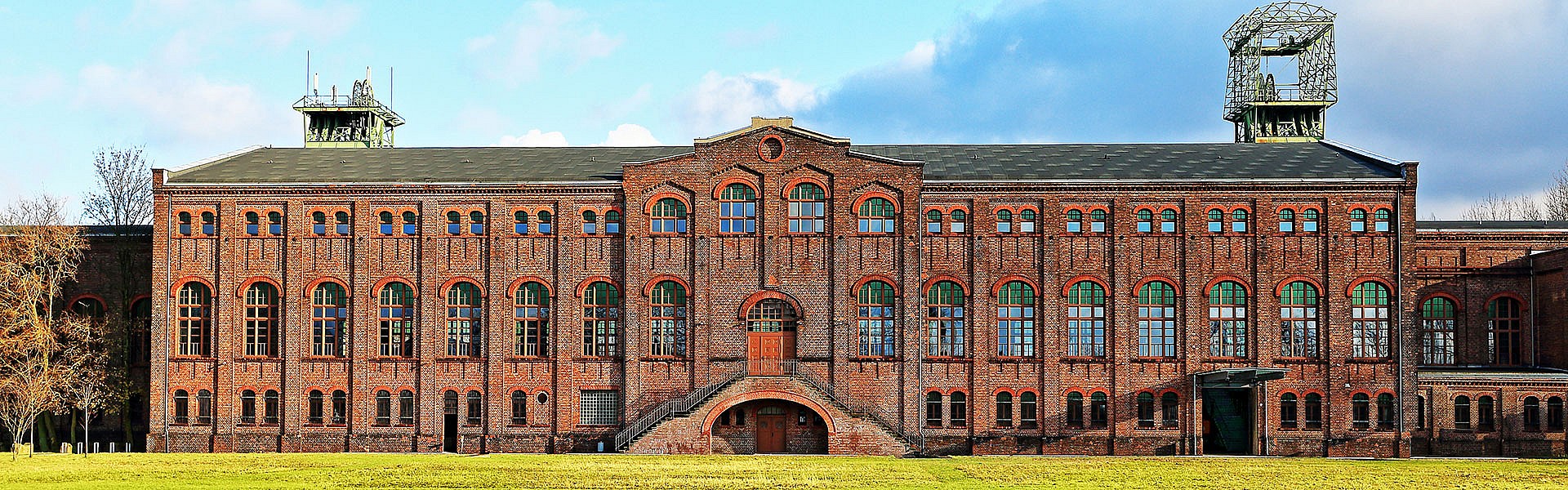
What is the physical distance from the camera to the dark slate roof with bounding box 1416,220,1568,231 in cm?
5262

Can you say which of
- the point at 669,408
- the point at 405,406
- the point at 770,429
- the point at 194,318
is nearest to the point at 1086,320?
the point at 770,429

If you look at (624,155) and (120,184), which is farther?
(120,184)

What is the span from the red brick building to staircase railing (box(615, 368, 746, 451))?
0.18 m

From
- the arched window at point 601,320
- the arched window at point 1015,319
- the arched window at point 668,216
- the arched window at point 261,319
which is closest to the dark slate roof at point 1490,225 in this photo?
the arched window at point 1015,319

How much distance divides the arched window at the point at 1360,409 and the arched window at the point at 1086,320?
340 inches

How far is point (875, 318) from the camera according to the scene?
49.2 m

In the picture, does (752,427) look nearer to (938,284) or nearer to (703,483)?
(938,284)

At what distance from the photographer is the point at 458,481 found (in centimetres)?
3759

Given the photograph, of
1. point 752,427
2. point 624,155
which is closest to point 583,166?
point 624,155

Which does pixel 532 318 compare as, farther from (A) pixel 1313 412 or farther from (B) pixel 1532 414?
(B) pixel 1532 414

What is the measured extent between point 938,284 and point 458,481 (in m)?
18.9

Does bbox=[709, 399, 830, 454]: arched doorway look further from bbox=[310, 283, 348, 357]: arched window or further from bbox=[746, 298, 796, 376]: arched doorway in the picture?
bbox=[310, 283, 348, 357]: arched window

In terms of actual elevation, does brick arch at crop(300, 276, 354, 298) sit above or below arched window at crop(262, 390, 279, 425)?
above

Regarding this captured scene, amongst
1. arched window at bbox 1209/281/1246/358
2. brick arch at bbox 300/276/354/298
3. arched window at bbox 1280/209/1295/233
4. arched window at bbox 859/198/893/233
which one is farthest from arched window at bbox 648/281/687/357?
arched window at bbox 1280/209/1295/233
